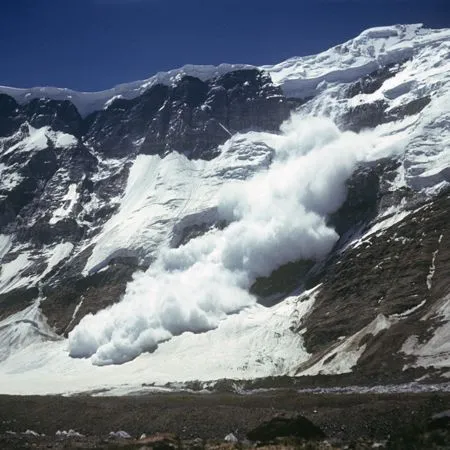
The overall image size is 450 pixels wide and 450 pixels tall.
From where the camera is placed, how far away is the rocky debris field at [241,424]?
42.4m

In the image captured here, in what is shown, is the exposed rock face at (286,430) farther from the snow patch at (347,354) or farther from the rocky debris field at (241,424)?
the snow patch at (347,354)

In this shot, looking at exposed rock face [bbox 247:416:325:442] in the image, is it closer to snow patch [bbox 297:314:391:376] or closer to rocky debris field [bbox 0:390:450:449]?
rocky debris field [bbox 0:390:450:449]

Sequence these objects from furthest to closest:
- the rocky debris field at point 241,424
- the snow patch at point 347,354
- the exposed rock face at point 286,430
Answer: the snow patch at point 347,354 → the exposed rock face at point 286,430 → the rocky debris field at point 241,424

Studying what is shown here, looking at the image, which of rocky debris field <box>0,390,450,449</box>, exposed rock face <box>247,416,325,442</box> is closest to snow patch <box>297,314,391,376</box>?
rocky debris field <box>0,390,450,449</box>

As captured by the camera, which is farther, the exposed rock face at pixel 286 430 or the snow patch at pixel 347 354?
the snow patch at pixel 347 354

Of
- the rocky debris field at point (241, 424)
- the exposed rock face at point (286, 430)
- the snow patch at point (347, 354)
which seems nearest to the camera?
the rocky debris field at point (241, 424)

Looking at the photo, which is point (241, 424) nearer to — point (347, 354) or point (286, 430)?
point (286, 430)

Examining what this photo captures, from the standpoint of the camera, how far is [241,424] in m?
60.6

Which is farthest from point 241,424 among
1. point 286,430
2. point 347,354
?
point 347,354

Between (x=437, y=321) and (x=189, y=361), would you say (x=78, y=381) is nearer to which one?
(x=189, y=361)

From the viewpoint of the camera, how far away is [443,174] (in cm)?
19200

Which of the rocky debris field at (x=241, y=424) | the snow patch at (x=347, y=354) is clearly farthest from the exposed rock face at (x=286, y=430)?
the snow patch at (x=347, y=354)

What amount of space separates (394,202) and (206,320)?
63746 mm

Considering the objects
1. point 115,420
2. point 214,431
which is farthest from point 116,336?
point 214,431
